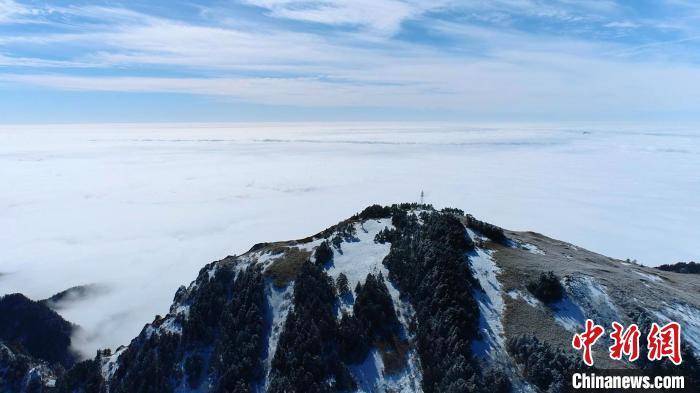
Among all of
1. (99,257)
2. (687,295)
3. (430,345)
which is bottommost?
(99,257)

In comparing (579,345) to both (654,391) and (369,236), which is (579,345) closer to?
(654,391)

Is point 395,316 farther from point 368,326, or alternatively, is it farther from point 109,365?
point 109,365

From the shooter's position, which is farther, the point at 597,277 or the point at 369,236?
the point at 369,236

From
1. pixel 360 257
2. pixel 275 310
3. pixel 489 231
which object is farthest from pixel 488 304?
pixel 275 310

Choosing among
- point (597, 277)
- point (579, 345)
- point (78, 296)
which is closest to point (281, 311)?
point (579, 345)

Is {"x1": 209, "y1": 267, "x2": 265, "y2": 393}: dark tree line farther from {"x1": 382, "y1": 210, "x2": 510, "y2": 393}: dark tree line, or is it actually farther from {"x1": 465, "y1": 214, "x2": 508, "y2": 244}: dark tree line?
{"x1": 465, "y1": 214, "x2": 508, "y2": 244}: dark tree line

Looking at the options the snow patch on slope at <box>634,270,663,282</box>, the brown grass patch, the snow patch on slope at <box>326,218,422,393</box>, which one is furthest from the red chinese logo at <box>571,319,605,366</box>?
the brown grass patch

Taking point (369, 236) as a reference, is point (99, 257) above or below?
below
